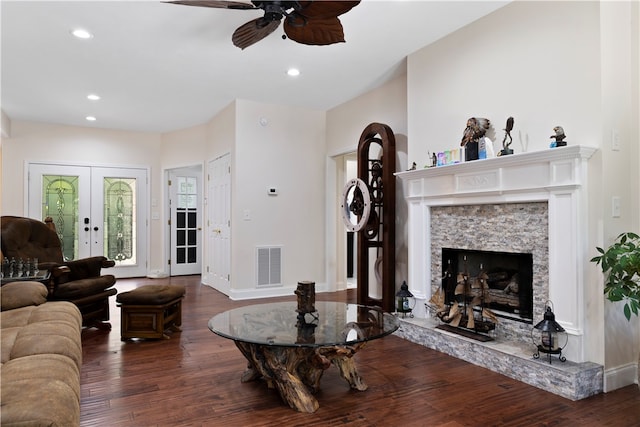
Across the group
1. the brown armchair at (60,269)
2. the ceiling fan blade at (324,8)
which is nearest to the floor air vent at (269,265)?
the brown armchair at (60,269)

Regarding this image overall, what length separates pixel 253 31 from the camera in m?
2.91

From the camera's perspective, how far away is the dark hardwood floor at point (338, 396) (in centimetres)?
225

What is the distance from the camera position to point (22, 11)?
3281 mm

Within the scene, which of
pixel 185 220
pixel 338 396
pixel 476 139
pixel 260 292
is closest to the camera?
pixel 338 396

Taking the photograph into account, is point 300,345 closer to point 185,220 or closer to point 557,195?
point 557,195

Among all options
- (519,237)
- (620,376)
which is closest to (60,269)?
(519,237)

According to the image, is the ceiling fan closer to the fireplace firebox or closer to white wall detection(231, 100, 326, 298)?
the fireplace firebox

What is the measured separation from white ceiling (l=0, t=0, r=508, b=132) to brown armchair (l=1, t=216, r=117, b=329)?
1.76 meters

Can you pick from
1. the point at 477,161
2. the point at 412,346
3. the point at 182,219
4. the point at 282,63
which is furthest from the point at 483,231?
the point at 182,219

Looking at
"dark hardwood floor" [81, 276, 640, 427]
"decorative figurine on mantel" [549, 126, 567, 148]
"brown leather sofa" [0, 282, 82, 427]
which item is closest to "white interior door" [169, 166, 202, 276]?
"dark hardwood floor" [81, 276, 640, 427]

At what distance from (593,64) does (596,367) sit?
1927 millimetres

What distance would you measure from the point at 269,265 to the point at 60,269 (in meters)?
2.66

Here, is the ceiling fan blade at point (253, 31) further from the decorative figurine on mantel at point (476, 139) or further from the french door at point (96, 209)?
the french door at point (96, 209)

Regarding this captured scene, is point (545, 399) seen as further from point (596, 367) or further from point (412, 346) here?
point (412, 346)
